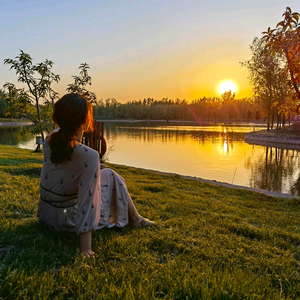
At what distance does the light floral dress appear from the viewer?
2.05m

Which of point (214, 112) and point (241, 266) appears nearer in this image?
point (241, 266)

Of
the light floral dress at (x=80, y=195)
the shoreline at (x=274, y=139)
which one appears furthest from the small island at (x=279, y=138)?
the light floral dress at (x=80, y=195)

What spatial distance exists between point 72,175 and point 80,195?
190 mm

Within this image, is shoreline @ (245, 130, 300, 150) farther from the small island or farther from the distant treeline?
the distant treeline

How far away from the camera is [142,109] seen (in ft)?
417

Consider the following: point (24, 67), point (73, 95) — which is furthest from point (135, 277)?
point (24, 67)

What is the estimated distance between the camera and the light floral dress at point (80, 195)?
80.7 inches

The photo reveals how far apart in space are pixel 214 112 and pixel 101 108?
52.1 metres

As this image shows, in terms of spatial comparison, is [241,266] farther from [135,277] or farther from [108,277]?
[108,277]

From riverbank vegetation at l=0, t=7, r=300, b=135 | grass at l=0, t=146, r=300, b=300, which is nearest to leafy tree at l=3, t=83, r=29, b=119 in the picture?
riverbank vegetation at l=0, t=7, r=300, b=135

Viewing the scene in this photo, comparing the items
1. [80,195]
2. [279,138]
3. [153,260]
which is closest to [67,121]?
[80,195]

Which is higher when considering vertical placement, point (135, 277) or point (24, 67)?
point (24, 67)

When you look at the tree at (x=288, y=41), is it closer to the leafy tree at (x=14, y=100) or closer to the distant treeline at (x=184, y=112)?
the leafy tree at (x=14, y=100)

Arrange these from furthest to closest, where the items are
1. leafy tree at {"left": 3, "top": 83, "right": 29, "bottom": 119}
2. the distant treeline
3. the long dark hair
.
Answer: the distant treeline → leafy tree at {"left": 3, "top": 83, "right": 29, "bottom": 119} → the long dark hair
